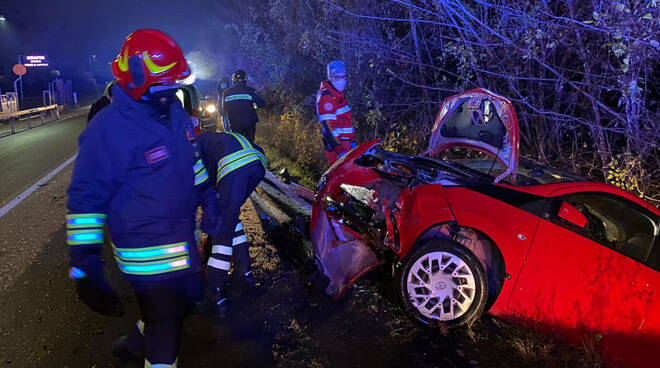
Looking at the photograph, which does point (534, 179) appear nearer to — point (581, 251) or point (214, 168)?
point (581, 251)

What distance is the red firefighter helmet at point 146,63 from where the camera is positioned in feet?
6.54

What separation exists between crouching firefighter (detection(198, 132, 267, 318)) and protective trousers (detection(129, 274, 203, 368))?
109cm

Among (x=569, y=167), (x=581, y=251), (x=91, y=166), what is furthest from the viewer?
(x=569, y=167)

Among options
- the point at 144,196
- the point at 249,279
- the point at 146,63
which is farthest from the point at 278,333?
the point at 146,63

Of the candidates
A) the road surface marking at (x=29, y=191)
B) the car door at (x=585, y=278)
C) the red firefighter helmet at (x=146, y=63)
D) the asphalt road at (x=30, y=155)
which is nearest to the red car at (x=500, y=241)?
the car door at (x=585, y=278)

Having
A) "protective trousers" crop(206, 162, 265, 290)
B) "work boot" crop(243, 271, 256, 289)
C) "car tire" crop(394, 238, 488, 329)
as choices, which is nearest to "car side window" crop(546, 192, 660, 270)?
"car tire" crop(394, 238, 488, 329)

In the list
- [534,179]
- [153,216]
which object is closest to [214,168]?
[153,216]

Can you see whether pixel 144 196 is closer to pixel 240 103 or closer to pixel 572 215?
pixel 572 215

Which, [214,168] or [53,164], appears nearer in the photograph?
[214,168]

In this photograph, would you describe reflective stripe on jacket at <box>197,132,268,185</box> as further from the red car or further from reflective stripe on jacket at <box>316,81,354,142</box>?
reflective stripe on jacket at <box>316,81,354,142</box>

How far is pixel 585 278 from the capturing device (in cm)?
290

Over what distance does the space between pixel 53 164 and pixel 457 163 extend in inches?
344

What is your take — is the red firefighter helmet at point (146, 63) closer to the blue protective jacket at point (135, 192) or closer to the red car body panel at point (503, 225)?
the blue protective jacket at point (135, 192)

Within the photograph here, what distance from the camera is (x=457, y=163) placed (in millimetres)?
4055
